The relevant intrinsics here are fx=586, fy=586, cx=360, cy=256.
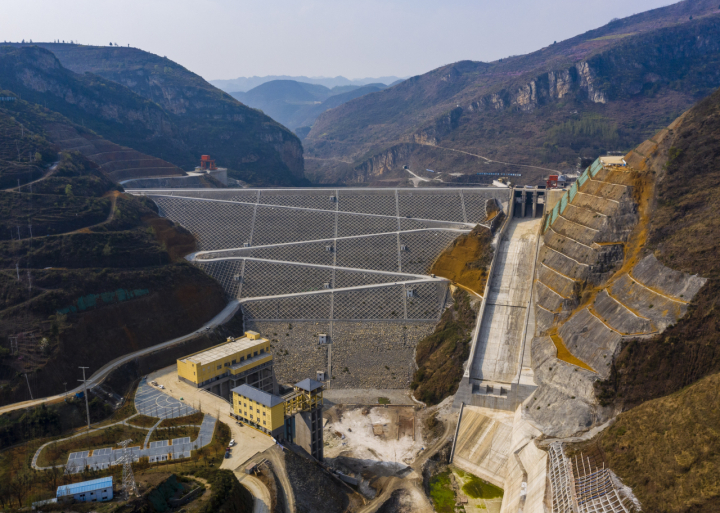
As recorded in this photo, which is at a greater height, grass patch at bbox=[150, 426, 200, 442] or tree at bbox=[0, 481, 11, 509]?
tree at bbox=[0, 481, 11, 509]

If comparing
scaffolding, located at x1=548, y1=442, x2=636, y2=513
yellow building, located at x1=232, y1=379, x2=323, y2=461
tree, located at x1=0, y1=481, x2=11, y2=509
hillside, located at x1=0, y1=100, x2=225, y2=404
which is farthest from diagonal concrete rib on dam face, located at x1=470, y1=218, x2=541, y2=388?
tree, located at x1=0, y1=481, x2=11, y2=509

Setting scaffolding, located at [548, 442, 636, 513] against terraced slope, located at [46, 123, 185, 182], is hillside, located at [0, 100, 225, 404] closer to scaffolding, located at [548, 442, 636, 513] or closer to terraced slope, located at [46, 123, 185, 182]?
terraced slope, located at [46, 123, 185, 182]

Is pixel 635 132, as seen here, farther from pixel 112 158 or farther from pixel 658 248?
pixel 112 158

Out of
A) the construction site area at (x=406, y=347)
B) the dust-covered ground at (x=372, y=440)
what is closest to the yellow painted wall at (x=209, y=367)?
the construction site area at (x=406, y=347)

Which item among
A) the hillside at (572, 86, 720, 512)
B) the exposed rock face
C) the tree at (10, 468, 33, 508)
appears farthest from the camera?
the exposed rock face

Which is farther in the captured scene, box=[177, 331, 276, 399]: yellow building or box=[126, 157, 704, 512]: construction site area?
box=[177, 331, 276, 399]: yellow building

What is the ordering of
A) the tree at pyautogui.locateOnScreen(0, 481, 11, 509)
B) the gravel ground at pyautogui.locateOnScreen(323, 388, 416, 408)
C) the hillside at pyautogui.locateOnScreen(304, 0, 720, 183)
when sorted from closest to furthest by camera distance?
the tree at pyautogui.locateOnScreen(0, 481, 11, 509) → the gravel ground at pyautogui.locateOnScreen(323, 388, 416, 408) → the hillside at pyautogui.locateOnScreen(304, 0, 720, 183)

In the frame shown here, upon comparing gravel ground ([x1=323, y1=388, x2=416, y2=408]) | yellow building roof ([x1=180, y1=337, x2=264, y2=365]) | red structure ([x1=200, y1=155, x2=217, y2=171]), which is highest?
red structure ([x1=200, y1=155, x2=217, y2=171])
